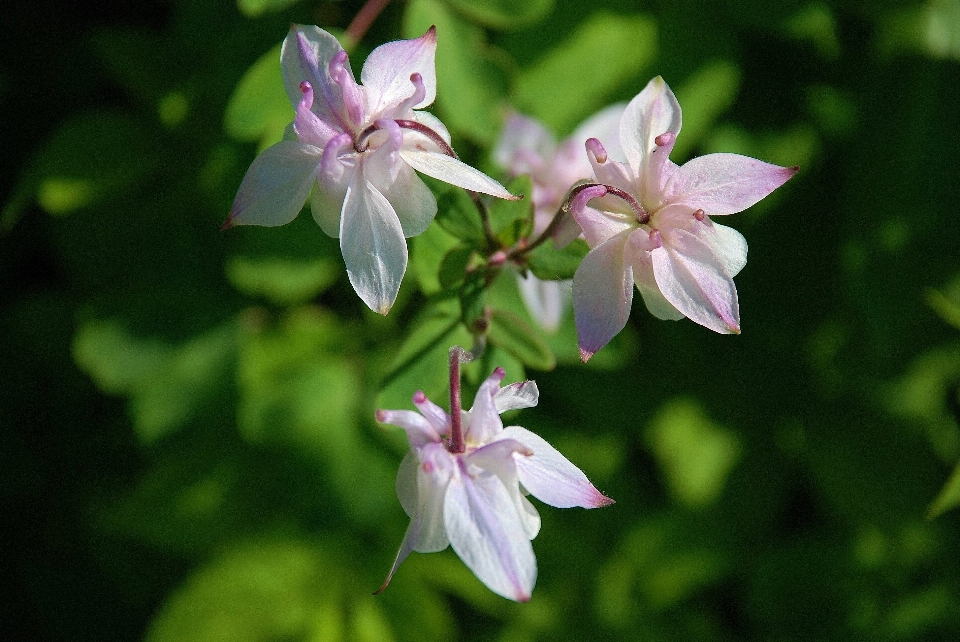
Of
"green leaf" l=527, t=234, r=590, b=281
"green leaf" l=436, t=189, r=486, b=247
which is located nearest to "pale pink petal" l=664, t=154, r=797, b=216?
"green leaf" l=527, t=234, r=590, b=281

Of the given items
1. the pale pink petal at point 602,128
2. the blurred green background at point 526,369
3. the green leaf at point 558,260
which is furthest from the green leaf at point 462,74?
the green leaf at point 558,260

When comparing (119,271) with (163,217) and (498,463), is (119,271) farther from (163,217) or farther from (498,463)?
(498,463)

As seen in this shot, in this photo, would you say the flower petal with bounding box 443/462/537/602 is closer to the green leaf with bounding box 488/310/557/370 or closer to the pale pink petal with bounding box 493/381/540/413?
the pale pink petal with bounding box 493/381/540/413

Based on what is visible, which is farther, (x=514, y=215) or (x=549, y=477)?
(x=514, y=215)

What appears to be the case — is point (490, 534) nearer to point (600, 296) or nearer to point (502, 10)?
point (600, 296)

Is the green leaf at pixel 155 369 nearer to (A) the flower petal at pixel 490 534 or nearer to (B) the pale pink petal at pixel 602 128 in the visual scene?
(B) the pale pink petal at pixel 602 128

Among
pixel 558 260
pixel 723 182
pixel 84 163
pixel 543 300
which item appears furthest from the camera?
pixel 84 163

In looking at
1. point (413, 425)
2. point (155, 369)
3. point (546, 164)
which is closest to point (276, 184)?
point (413, 425)
